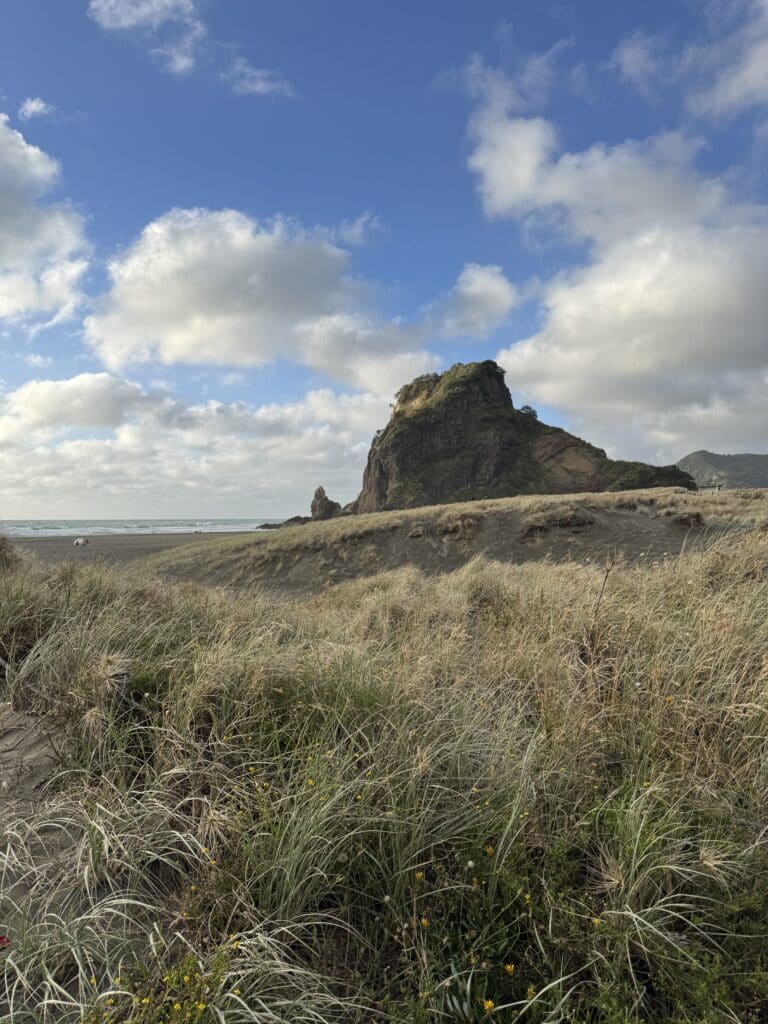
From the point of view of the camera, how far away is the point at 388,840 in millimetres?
2465

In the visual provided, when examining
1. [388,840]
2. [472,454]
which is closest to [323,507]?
[472,454]

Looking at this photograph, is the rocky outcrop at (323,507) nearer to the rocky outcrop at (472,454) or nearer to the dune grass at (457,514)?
the rocky outcrop at (472,454)

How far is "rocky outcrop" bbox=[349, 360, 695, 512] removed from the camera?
7125 centimetres

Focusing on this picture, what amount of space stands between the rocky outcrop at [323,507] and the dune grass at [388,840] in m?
62.3

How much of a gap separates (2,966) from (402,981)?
1.42 meters

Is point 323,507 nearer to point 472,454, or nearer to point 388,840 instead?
point 472,454

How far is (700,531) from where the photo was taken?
2025cm

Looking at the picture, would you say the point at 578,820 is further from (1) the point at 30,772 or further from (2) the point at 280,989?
(1) the point at 30,772

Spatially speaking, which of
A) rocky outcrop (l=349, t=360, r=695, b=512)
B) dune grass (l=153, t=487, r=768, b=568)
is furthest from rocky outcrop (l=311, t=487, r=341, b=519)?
dune grass (l=153, t=487, r=768, b=568)

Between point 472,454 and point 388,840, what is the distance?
76292 mm

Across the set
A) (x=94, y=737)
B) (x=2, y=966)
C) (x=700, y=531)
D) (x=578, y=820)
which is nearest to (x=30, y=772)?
(x=94, y=737)

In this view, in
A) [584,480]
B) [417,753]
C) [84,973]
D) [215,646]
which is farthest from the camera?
[584,480]

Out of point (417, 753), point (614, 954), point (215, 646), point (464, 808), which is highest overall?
point (215, 646)

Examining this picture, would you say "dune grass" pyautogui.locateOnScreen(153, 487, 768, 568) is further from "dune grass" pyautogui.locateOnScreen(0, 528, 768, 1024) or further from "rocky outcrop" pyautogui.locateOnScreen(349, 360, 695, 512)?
"rocky outcrop" pyautogui.locateOnScreen(349, 360, 695, 512)
